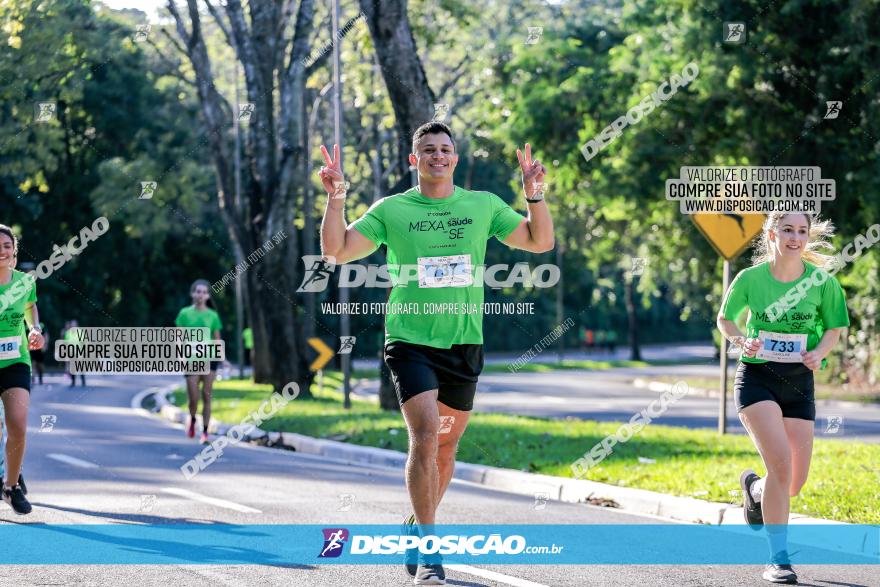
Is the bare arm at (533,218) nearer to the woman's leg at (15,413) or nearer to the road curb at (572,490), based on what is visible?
the road curb at (572,490)

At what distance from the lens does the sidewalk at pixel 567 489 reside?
32.9 feet

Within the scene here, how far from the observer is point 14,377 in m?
9.29

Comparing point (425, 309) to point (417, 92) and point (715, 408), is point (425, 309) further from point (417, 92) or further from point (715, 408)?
point (715, 408)

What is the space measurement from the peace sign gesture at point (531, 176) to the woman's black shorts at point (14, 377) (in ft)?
13.9

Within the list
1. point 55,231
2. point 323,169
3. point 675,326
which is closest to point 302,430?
point 323,169

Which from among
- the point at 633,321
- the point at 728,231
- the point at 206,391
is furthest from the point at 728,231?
the point at 633,321

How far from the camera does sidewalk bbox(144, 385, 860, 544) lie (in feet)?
32.9

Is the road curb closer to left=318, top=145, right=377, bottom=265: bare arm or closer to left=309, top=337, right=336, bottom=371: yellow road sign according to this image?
left=318, top=145, right=377, bottom=265: bare arm

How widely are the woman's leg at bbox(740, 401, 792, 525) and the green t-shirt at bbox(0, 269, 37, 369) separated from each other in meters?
4.93

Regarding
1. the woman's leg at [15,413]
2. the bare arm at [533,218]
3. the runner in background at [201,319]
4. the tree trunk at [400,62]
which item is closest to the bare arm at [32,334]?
the woman's leg at [15,413]
